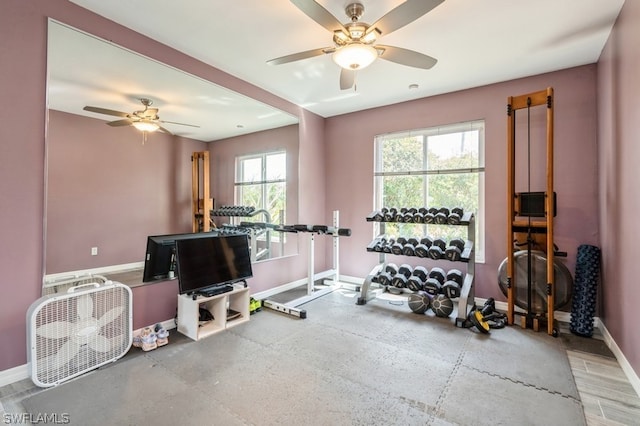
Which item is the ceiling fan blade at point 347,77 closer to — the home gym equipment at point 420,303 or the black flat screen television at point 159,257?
the black flat screen television at point 159,257

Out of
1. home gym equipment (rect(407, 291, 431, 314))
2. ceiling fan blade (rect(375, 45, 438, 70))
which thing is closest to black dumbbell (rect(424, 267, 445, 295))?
home gym equipment (rect(407, 291, 431, 314))

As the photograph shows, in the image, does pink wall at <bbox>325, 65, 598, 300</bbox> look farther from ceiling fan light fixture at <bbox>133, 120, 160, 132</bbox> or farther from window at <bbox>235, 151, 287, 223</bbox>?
ceiling fan light fixture at <bbox>133, 120, 160, 132</bbox>

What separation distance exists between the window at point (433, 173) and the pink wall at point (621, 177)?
1.28m

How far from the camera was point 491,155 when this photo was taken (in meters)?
4.04

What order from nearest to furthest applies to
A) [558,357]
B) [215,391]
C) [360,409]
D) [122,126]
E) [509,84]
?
[360,409] → [215,391] → [558,357] → [122,126] → [509,84]

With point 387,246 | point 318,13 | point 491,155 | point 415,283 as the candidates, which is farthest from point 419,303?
point 318,13

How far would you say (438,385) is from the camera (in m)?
2.30

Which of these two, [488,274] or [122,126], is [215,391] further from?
[488,274]

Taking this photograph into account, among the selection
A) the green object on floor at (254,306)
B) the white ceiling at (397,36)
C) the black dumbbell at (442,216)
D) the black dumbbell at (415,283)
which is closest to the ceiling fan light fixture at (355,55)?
the white ceiling at (397,36)

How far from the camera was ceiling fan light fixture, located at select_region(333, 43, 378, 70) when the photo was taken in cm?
236

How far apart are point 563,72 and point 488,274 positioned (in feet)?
8.71

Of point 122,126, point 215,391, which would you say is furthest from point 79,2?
point 215,391

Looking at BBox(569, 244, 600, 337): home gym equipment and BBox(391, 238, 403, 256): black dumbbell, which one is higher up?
BBox(391, 238, 403, 256): black dumbbell

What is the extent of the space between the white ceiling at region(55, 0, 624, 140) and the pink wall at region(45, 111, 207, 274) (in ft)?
1.59
